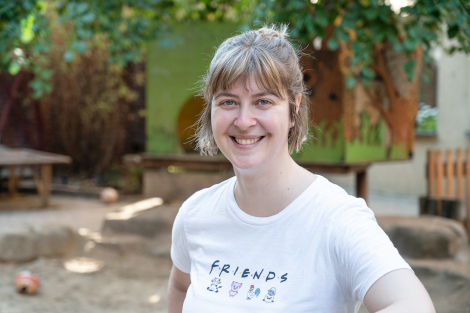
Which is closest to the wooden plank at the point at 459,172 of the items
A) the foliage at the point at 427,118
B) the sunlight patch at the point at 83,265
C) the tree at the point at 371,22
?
the tree at the point at 371,22

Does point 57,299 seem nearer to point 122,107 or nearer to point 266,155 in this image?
point 266,155

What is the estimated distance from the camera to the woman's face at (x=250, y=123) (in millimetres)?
1372

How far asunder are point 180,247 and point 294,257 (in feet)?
1.59

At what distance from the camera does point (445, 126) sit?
363 inches

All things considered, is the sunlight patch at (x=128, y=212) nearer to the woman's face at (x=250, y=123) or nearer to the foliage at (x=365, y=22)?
the foliage at (x=365, y=22)

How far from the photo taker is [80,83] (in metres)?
10.7

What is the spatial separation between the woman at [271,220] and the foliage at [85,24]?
270cm

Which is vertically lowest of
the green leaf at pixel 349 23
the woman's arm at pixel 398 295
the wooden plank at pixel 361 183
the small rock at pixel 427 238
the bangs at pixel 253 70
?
the small rock at pixel 427 238

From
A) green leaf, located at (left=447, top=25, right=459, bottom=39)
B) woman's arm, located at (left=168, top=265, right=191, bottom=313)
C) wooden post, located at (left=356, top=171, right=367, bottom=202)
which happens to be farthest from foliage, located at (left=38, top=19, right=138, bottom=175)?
woman's arm, located at (left=168, top=265, right=191, bottom=313)

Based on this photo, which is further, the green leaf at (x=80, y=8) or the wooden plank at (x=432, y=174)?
the wooden plank at (x=432, y=174)

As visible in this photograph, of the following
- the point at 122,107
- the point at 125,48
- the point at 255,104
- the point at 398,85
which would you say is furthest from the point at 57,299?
the point at 122,107

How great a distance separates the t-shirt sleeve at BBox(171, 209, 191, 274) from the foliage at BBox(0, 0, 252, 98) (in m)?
2.52

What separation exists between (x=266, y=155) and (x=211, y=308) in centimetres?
46

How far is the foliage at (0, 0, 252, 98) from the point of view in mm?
3660
